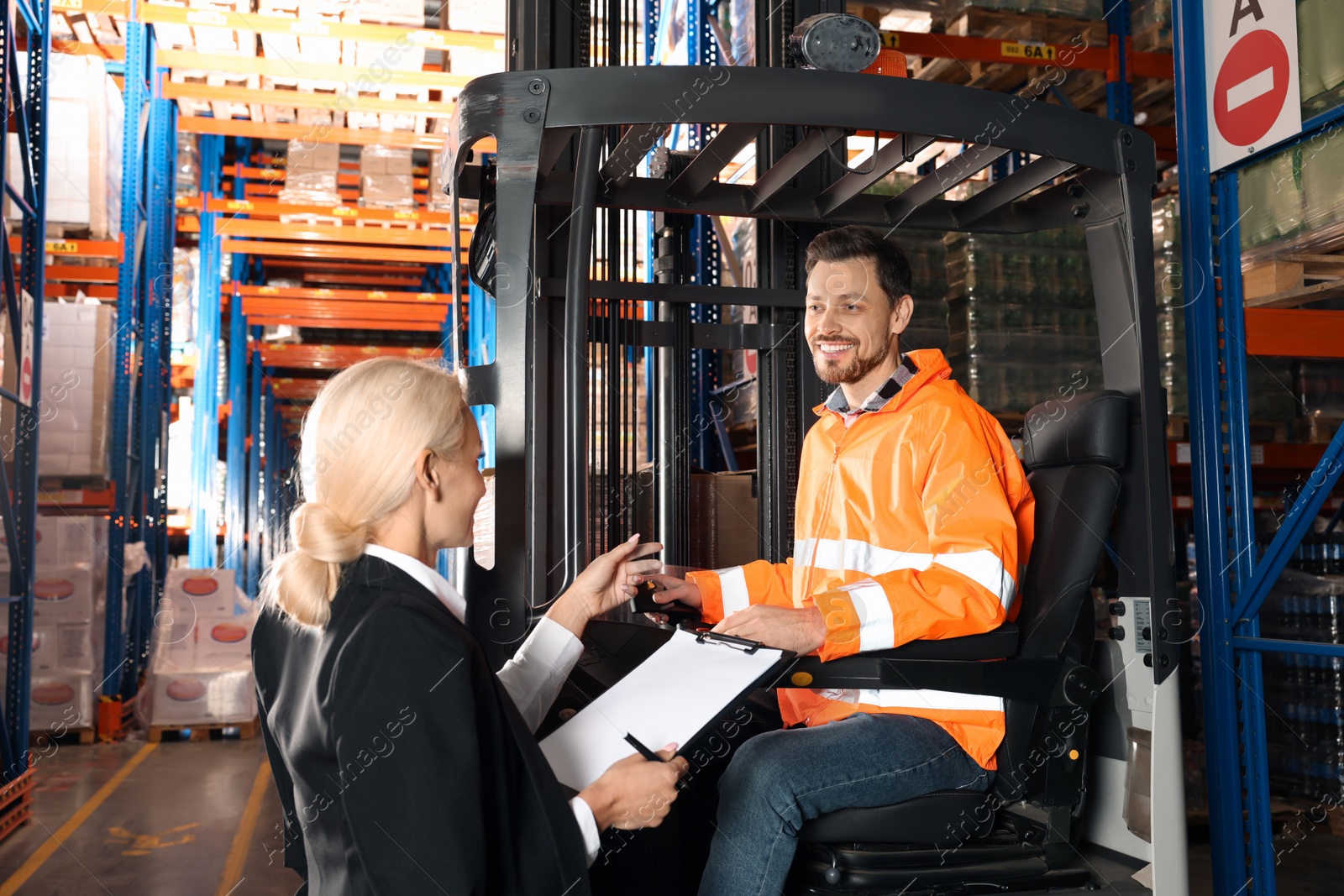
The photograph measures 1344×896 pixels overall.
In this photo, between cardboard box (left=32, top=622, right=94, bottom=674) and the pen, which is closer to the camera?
the pen

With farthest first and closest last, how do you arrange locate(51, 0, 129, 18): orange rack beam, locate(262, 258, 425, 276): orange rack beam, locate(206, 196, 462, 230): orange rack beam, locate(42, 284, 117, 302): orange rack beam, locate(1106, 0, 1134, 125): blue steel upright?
locate(262, 258, 425, 276): orange rack beam < locate(206, 196, 462, 230): orange rack beam < locate(42, 284, 117, 302): orange rack beam < locate(51, 0, 129, 18): orange rack beam < locate(1106, 0, 1134, 125): blue steel upright

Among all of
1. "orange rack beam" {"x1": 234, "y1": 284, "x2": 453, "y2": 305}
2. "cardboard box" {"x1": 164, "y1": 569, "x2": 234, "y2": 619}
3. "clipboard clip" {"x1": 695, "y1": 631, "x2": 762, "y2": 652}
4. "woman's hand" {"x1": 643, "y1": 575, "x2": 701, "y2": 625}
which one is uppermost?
"orange rack beam" {"x1": 234, "y1": 284, "x2": 453, "y2": 305}

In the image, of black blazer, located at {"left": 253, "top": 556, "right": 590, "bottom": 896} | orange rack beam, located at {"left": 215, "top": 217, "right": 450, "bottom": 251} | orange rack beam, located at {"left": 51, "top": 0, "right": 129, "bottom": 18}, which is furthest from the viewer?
orange rack beam, located at {"left": 215, "top": 217, "right": 450, "bottom": 251}

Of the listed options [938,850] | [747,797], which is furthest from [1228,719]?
[747,797]

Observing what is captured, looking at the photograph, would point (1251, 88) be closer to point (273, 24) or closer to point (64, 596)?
point (273, 24)

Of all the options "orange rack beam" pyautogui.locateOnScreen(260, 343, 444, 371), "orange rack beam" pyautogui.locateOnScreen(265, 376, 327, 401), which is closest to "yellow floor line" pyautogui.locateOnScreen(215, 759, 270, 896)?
"orange rack beam" pyautogui.locateOnScreen(260, 343, 444, 371)

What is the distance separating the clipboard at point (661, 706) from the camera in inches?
78.0

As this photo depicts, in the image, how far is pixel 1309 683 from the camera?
19.1 ft

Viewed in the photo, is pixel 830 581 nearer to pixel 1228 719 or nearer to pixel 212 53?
pixel 1228 719

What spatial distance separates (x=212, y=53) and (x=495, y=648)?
9.07 m

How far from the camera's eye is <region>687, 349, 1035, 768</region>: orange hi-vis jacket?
7.27 feet

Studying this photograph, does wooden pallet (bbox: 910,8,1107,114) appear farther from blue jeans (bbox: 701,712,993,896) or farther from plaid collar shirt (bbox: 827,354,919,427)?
blue jeans (bbox: 701,712,993,896)

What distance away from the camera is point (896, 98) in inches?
89.0

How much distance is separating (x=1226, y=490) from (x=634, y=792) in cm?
265
